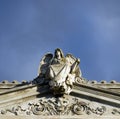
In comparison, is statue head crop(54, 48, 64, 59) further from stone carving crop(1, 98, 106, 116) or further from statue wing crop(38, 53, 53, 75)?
stone carving crop(1, 98, 106, 116)

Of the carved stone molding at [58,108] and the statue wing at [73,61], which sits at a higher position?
the statue wing at [73,61]

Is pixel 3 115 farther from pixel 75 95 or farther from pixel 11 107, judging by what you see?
pixel 75 95

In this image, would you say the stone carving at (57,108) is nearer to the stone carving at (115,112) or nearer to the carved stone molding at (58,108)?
the carved stone molding at (58,108)

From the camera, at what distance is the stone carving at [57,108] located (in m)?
28.7

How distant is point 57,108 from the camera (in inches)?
1132

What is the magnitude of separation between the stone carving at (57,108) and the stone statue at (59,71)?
0.48 metres

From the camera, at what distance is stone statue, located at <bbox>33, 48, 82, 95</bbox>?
2909 centimetres

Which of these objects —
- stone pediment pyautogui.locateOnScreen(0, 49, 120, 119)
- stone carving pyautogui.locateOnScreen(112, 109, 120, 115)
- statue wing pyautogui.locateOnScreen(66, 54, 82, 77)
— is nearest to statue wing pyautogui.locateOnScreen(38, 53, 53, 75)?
stone pediment pyautogui.locateOnScreen(0, 49, 120, 119)

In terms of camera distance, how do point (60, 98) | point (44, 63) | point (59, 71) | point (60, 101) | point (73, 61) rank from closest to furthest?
point (60, 101) → point (60, 98) → point (59, 71) → point (73, 61) → point (44, 63)

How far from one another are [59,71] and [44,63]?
1.38 meters

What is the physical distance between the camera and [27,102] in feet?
95.7

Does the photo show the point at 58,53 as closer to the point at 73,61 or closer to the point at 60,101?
the point at 73,61

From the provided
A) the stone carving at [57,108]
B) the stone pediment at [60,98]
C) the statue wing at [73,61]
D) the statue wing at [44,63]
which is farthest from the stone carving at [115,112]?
the statue wing at [44,63]

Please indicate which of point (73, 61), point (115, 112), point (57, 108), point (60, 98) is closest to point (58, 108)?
point (57, 108)
